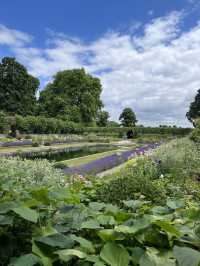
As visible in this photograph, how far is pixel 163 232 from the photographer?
5.03 feet

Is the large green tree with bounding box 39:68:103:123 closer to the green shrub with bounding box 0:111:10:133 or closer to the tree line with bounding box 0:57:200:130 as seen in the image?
the tree line with bounding box 0:57:200:130

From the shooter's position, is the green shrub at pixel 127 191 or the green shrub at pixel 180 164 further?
the green shrub at pixel 180 164

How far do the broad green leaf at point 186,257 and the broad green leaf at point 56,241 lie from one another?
16.4 inches

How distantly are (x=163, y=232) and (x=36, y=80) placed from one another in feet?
228

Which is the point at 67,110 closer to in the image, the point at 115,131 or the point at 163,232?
the point at 115,131

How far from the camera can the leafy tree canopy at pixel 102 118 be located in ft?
227

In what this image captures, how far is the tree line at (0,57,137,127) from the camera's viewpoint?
60.8 m

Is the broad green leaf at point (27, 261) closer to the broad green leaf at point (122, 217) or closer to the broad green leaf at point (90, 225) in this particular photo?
the broad green leaf at point (90, 225)

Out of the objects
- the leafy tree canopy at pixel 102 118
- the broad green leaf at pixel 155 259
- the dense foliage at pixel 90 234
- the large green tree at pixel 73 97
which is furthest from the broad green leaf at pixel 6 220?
the leafy tree canopy at pixel 102 118

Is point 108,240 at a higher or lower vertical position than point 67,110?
lower

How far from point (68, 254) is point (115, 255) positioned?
165 mm

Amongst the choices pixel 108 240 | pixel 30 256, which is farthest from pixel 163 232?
pixel 30 256

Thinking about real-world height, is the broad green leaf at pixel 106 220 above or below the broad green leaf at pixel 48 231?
above

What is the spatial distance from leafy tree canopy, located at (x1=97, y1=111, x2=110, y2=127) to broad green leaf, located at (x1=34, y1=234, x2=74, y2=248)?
2633 inches
